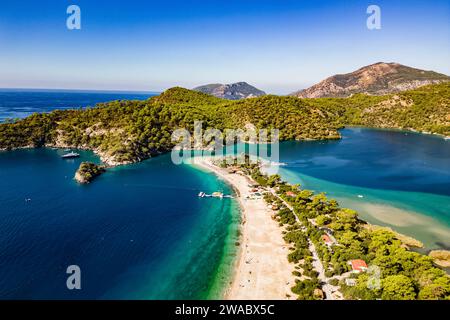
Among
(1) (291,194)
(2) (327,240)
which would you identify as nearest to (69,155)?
(1) (291,194)

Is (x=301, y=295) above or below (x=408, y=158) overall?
below

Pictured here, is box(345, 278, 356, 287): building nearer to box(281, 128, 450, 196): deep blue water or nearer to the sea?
the sea

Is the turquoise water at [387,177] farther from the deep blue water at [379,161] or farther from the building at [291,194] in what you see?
the building at [291,194]

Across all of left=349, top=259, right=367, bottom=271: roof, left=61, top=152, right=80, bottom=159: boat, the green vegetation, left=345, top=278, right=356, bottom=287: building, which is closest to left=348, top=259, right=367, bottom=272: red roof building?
left=349, top=259, right=367, bottom=271: roof

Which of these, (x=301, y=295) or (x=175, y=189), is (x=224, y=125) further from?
(x=301, y=295)

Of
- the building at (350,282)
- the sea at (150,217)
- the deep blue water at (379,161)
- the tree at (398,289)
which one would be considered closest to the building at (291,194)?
the sea at (150,217)

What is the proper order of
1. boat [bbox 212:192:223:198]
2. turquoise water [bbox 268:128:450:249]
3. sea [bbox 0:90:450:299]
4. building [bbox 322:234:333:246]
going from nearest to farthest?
sea [bbox 0:90:450:299] → building [bbox 322:234:333:246] → turquoise water [bbox 268:128:450:249] → boat [bbox 212:192:223:198]
